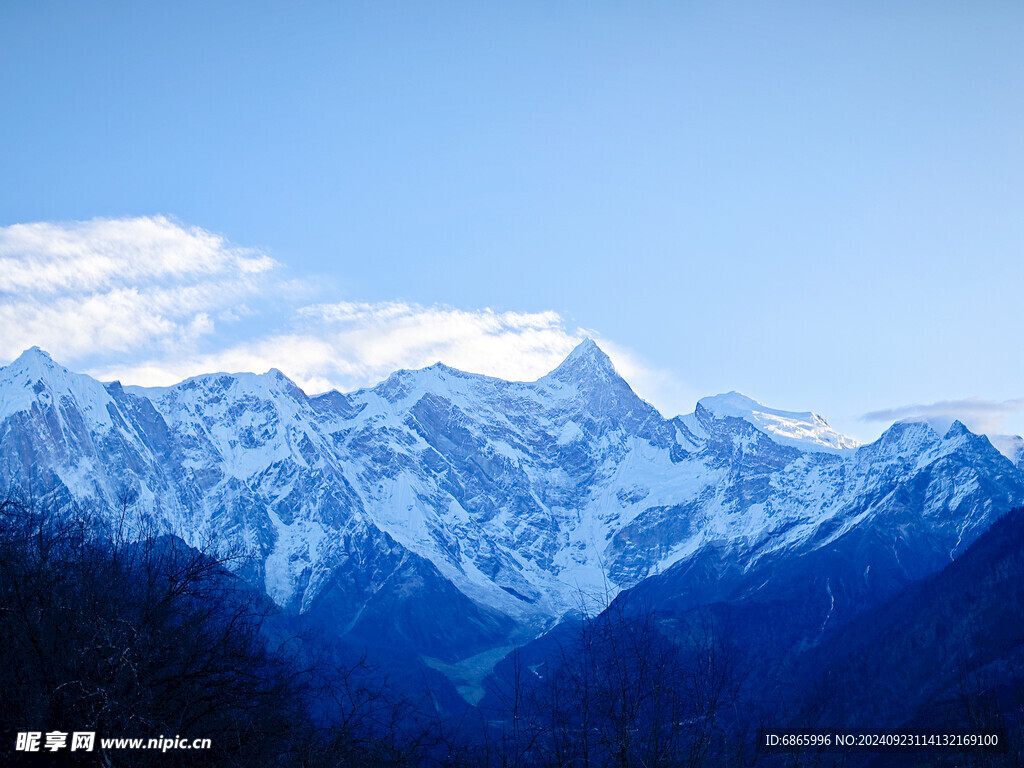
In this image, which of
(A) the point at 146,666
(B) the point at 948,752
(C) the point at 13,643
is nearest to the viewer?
(A) the point at 146,666

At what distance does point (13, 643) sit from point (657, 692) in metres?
12.4

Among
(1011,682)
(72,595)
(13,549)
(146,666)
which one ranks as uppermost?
(1011,682)

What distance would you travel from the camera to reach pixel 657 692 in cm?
1720

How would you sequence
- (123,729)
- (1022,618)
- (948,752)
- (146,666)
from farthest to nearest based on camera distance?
1. (1022,618)
2. (948,752)
3. (146,666)
4. (123,729)

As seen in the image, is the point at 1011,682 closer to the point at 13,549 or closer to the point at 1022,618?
the point at 1022,618

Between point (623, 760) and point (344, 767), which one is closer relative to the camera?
point (623, 760)

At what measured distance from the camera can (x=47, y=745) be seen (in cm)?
1777

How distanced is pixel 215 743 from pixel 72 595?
17.5 ft

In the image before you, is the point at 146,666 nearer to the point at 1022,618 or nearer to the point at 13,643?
the point at 13,643

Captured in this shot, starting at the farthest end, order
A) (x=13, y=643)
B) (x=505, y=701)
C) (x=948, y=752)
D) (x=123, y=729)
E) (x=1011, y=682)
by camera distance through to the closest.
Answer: (x=1011, y=682) < (x=948, y=752) < (x=505, y=701) < (x=13, y=643) < (x=123, y=729)

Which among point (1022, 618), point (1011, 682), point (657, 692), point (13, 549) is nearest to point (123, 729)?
point (657, 692)

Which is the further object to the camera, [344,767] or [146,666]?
[344,767]

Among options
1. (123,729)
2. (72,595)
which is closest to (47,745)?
(123,729)

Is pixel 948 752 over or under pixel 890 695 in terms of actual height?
under
